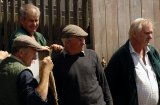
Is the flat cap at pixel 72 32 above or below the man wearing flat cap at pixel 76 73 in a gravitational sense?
above

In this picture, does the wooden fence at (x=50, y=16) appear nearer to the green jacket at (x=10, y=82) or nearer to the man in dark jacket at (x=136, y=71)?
the man in dark jacket at (x=136, y=71)

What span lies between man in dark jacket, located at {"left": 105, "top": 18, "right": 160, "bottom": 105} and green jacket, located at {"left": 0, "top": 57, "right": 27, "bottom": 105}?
1705 mm

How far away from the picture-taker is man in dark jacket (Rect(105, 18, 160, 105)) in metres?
5.36

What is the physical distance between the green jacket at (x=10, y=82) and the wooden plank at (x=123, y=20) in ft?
8.67

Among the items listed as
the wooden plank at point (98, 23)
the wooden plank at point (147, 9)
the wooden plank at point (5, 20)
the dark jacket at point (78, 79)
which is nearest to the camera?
the dark jacket at point (78, 79)

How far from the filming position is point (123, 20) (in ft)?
21.2

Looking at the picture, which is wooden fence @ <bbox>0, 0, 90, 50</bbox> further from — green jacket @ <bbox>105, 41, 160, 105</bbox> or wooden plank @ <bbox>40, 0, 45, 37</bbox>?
green jacket @ <bbox>105, 41, 160, 105</bbox>

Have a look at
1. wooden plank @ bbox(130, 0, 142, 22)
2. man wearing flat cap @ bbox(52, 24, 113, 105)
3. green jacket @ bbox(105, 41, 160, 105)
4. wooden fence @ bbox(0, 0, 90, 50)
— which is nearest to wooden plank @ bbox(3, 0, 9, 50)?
wooden fence @ bbox(0, 0, 90, 50)

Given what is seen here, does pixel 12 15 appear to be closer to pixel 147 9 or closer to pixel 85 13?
pixel 85 13

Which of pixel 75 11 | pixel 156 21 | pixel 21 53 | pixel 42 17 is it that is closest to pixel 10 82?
pixel 21 53

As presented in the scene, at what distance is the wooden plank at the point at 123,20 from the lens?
6449mm

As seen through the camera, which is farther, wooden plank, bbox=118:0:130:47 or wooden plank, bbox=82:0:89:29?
wooden plank, bbox=118:0:130:47

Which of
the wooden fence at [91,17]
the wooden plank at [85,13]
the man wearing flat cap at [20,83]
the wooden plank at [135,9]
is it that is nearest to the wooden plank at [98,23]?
the wooden fence at [91,17]

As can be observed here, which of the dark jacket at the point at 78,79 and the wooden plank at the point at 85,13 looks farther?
the wooden plank at the point at 85,13
